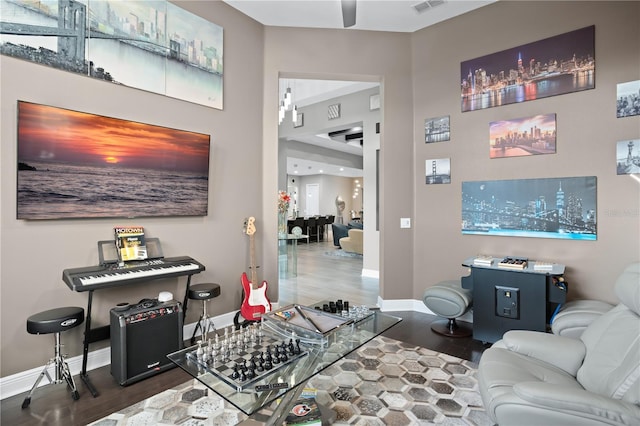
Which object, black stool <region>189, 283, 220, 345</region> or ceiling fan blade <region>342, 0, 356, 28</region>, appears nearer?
ceiling fan blade <region>342, 0, 356, 28</region>

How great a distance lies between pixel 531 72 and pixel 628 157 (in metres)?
1.26

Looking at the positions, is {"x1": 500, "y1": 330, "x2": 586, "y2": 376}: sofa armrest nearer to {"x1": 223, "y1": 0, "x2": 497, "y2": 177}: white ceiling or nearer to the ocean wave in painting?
the ocean wave in painting

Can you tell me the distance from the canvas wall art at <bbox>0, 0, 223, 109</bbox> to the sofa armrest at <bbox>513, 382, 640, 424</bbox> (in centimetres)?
363

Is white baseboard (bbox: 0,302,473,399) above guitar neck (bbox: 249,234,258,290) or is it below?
below

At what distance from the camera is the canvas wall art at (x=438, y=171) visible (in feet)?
13.5

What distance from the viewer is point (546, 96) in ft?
11.3

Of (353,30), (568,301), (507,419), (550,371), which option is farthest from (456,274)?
(353,30)

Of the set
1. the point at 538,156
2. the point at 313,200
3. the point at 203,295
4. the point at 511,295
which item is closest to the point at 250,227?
the point at 203,295

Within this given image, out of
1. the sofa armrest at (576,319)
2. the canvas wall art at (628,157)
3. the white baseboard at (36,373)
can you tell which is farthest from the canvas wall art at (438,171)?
the white baseboard at (36,373)

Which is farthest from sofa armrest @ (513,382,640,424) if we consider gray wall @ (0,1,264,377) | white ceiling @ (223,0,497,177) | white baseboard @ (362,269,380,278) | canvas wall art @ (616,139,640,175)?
white baseboard @ (362,269,380,278)

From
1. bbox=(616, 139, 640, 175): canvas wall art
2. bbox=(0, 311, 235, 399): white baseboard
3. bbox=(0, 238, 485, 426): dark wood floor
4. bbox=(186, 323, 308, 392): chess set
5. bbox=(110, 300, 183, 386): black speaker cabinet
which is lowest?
bbox=(0, 238, 485, 426): dark wood floor

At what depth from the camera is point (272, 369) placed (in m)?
1.74

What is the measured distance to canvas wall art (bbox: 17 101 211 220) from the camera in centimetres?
241

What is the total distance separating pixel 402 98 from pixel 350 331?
3.25 meters
